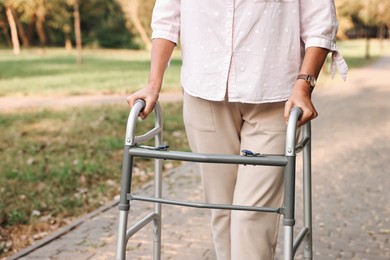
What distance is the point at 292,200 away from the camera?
7.65 ft

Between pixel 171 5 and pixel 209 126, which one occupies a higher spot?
pixel 171 5

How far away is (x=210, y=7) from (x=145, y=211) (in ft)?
11.6

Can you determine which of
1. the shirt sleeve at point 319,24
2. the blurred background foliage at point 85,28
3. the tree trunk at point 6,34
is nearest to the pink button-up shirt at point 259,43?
the shirt sleeve at point 319,24

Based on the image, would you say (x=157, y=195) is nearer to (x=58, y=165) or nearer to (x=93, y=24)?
(x=58, y=165)

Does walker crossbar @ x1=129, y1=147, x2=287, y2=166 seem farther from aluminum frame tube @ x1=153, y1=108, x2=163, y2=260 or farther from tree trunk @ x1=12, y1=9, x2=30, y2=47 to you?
tree trunk @ x1=12, y1=9, x2=30, y2=47

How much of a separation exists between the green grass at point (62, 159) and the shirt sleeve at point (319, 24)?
3.65m

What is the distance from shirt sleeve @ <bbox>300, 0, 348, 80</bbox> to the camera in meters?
2.63

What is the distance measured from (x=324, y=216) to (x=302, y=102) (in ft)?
12.0

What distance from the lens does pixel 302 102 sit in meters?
2.49

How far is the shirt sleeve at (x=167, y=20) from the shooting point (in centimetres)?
291

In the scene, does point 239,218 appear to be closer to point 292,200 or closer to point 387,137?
point 292,200

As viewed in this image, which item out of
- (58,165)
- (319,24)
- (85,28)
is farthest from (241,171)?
(85,28)

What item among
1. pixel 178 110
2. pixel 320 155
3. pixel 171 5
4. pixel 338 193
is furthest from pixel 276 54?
pixel 178 110

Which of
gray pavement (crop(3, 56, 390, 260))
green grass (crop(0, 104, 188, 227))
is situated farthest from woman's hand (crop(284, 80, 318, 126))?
green grass (crop(0, 104, 188, 227))
